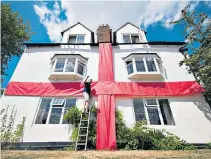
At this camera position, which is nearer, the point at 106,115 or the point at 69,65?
the point at 106,115

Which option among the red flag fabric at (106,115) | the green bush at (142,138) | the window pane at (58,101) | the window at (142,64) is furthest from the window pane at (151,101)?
the window pane at (58,101)

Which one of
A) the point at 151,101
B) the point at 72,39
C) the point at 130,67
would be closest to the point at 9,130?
the point at 151,101

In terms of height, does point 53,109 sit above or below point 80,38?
below

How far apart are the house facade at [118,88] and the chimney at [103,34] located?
0.36 feet

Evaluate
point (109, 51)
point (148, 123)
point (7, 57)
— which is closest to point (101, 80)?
point (109, 51)

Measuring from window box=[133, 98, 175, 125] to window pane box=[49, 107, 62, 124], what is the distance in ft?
17.4

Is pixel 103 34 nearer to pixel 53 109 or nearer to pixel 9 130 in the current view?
pixel 53 109

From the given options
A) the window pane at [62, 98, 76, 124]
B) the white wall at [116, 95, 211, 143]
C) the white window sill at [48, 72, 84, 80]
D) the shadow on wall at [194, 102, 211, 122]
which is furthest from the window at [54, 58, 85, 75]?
the shadow on wall at [194, 102, 211, 122]

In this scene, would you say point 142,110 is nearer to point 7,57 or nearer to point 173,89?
point 173,89

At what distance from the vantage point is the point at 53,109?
1245 centimetres

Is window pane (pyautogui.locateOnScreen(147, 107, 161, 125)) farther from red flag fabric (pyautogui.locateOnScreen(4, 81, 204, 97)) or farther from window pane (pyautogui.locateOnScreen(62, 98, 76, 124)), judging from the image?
window pane (pyautogui.locateOnScreen(62, 98, 76, 124))

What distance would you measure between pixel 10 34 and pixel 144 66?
13.8 m

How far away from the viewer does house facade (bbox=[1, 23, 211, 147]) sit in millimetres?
11578

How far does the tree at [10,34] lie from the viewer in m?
17.3
